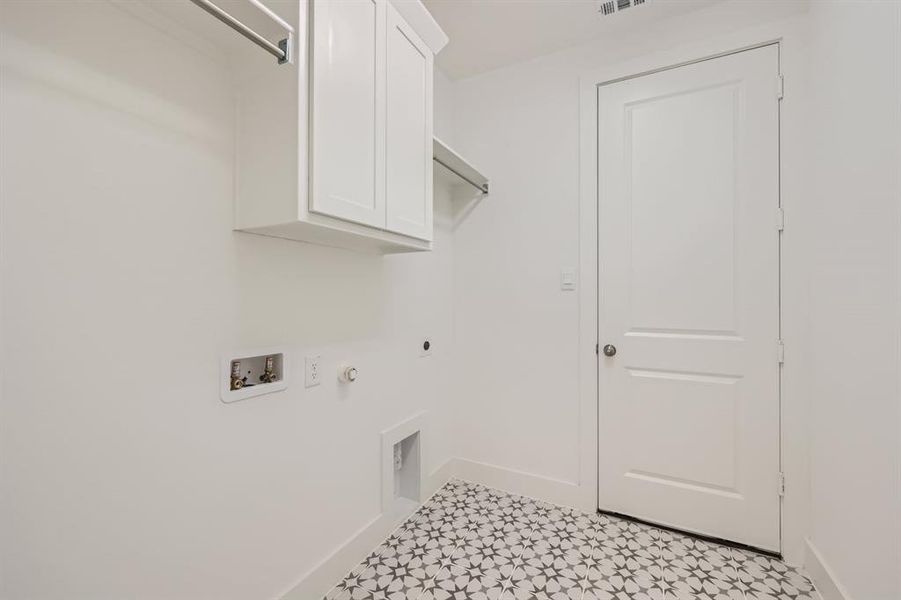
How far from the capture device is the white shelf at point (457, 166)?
1.85 meters

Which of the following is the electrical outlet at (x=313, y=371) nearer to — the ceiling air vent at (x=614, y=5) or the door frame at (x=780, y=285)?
the door frame at (x=780, y=285)

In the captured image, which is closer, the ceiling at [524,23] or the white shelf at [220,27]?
the white shelf at [220,27]

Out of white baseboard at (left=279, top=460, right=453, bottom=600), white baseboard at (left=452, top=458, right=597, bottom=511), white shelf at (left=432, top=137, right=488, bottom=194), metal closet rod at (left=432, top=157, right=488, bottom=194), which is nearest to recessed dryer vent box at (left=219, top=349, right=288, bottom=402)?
white baseboard at (left=279, top=460, right=453, bottom=600)

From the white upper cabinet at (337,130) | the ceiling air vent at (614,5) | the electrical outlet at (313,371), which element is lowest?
the electrical outlet at (313,371)

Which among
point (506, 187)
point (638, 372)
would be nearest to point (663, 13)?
point (506, 187)

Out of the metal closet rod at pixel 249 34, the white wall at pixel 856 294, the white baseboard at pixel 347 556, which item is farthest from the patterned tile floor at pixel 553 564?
the metal closet rod at pixel 249 34

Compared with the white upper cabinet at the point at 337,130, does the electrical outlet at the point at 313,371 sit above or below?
below

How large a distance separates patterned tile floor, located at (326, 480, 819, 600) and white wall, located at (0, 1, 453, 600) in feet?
1.36

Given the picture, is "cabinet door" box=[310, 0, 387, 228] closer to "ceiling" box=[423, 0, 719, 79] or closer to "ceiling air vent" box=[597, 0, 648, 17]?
"ceiling" box=[423, 0, 719, 79]

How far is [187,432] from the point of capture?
3.57 ft

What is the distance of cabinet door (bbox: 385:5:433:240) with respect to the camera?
139cm

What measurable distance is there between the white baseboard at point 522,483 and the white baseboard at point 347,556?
0.50 metres

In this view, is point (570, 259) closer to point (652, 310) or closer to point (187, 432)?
point (652, 310)

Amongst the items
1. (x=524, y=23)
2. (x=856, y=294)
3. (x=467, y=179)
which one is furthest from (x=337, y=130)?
(x=856, y=294)
